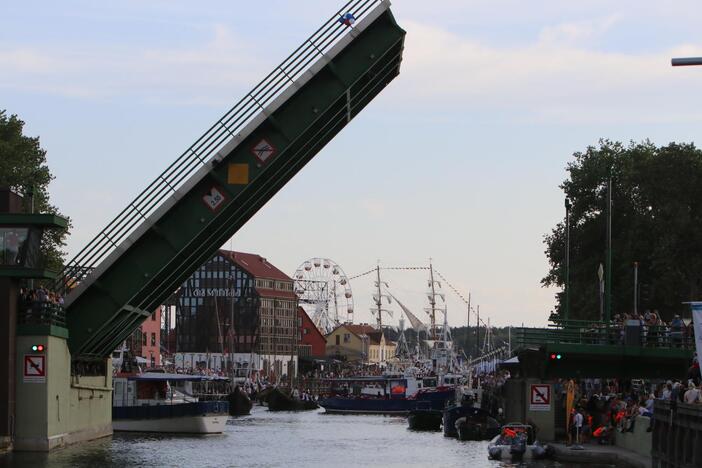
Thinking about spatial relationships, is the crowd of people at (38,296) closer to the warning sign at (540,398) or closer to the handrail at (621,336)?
the handrail at (621,336)

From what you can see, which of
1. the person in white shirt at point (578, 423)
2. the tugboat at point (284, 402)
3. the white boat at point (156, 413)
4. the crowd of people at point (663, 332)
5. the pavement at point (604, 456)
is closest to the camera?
the pavement at point (604, 456)

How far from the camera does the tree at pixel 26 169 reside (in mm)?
57406

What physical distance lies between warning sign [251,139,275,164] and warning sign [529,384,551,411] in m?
11.0

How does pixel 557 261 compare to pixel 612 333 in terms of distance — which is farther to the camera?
pixel 557 261

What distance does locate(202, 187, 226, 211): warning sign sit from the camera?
3353 centimetres

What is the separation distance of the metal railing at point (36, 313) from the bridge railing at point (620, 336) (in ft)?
42.4

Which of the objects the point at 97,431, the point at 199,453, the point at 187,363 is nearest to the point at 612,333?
the point at 199,453

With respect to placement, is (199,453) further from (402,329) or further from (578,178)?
(402,329)

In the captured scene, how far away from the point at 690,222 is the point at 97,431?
33.4 m

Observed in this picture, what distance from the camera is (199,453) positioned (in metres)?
38.6

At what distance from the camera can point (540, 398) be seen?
129 feet

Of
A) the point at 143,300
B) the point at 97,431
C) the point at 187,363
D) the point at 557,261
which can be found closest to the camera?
the point at 143,300

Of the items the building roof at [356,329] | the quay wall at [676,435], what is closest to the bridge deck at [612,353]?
the quay wall at [676,435]

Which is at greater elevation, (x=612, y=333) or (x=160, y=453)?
(x=612, y=333)
